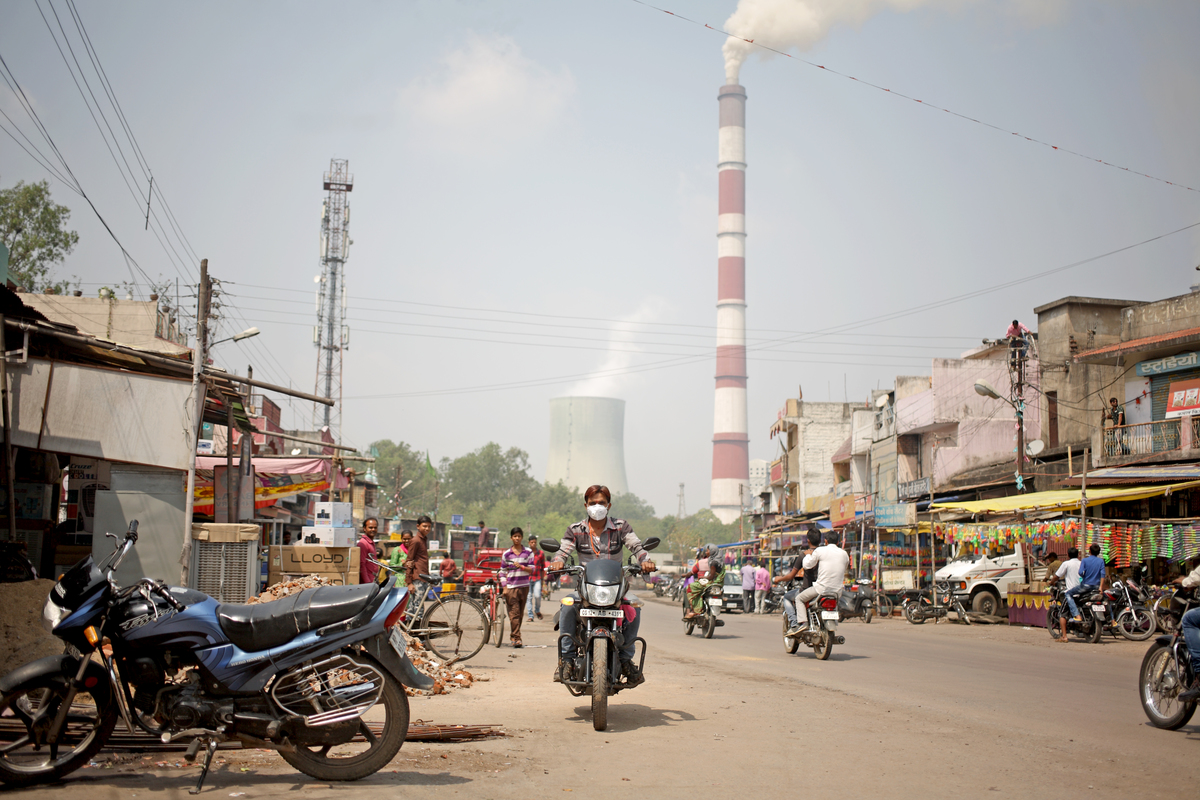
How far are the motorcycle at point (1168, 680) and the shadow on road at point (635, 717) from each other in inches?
128

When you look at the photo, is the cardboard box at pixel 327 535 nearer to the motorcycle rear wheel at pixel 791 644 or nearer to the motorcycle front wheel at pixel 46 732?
the motorcycle rear wheel at pixel 791 644

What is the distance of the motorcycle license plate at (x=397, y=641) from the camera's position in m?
5.07

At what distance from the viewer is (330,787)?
4.83m

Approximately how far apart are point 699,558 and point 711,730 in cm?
1181

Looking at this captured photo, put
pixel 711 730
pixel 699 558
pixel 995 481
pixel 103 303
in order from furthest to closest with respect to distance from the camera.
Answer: pixel 103 303 → pixel 995 481 → pixel 699 558 → pixel 711 730

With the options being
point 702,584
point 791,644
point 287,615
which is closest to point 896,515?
point 702,584

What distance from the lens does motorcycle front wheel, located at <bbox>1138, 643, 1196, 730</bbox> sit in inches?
266

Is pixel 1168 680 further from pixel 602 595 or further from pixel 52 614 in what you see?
pixel 52 614

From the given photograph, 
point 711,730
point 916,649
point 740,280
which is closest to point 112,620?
point 711,730

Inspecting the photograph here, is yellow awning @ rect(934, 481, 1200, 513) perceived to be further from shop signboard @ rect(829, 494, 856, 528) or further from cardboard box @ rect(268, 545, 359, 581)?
cardboard box @ rect(268, 545, 359, 581)

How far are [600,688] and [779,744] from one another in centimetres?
122

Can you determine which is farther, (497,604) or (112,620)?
(497,604)

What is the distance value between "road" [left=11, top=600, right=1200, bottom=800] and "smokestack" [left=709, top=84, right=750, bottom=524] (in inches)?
3327

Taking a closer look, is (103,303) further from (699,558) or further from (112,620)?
(112,620)
